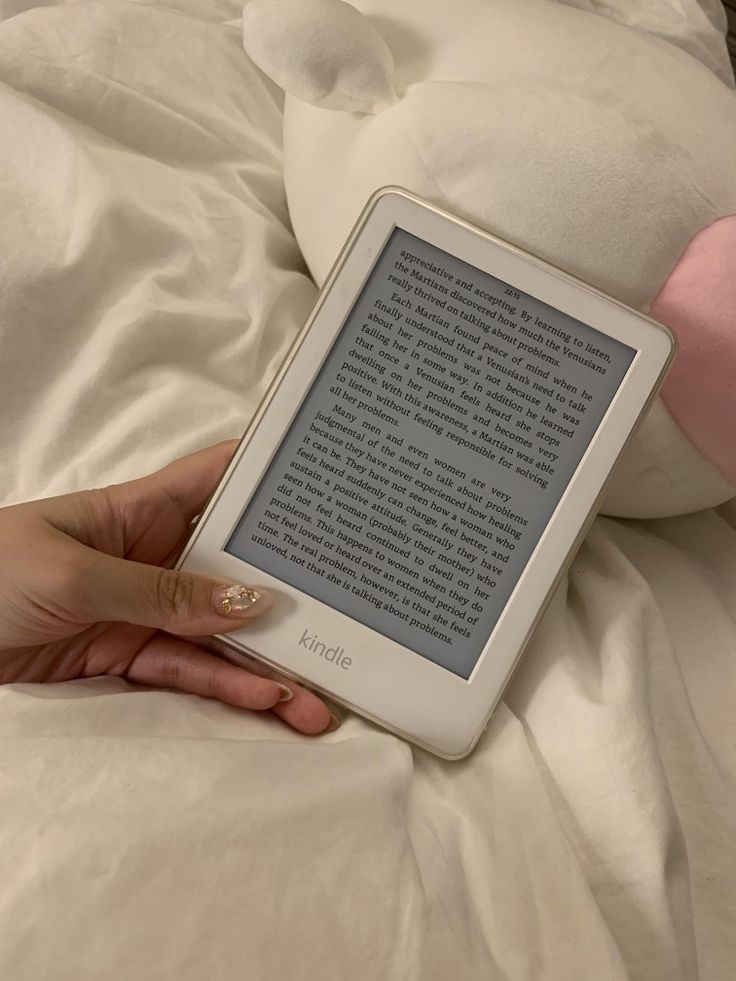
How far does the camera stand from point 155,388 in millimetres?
595

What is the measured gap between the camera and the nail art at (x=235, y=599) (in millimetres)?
483

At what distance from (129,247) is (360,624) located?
0.34 m

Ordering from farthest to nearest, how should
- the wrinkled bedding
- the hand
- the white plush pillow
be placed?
1. the white plush pillow
2. the hand
3. the wrinkled bedding

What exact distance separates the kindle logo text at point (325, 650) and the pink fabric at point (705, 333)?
254mm

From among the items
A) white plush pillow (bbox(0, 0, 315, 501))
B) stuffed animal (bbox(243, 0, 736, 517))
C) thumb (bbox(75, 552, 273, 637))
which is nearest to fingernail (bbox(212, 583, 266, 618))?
thumb (bbox(75, 552, 273, 637))

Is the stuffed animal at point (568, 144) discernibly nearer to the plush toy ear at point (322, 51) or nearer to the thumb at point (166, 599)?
the plush toy ear at point (322, 51)

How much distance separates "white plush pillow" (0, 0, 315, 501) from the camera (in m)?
0.58

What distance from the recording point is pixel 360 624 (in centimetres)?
50

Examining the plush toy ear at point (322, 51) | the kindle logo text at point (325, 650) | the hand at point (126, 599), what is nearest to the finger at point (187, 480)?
the hand at point (126, 599)

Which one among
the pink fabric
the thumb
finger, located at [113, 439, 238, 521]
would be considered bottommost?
the thumb

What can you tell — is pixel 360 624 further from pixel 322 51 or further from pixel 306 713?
pixel 322 51

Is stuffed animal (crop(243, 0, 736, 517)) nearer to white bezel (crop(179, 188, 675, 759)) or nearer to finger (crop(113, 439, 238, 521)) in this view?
white bezel (crop(179, 188, 675, 759))

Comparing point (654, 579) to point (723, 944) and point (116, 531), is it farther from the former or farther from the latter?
point (116, 531)

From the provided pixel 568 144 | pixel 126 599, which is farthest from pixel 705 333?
pixel 126 599
